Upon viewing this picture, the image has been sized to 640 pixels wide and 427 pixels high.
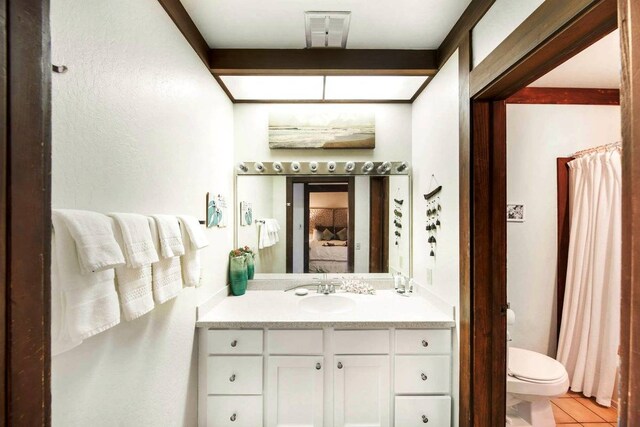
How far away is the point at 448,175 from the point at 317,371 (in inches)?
53.0

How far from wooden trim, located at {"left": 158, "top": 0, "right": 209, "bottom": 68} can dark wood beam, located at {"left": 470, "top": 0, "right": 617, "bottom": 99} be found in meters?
1.44

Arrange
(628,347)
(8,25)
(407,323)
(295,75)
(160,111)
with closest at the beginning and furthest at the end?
(8,25), (628,347), (160,111), (407,323), (295,75)

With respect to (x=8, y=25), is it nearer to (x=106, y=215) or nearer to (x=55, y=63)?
(x=55, y=63)

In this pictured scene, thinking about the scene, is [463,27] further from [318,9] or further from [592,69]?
[592,69]

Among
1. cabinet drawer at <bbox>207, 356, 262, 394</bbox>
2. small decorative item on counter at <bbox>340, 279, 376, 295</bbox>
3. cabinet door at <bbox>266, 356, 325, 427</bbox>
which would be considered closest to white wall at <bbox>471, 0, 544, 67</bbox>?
small decorative item on counter at <bbox>340, 279, 376, 295</bbox>

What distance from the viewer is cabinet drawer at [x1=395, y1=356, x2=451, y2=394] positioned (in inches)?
62.6

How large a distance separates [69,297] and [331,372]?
1.32m

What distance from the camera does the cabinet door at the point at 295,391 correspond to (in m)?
1.58

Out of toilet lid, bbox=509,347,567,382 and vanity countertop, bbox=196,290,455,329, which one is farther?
toilet lid, bbox=509,347,567,382

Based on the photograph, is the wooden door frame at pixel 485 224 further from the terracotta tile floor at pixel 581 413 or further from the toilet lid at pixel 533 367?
the terracotta tile floor at pixel 581 413

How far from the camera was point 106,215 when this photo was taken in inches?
35.0

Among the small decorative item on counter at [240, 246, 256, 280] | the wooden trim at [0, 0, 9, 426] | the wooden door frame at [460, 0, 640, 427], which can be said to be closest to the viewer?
the wooden trim at [0, 0, 9, 426]

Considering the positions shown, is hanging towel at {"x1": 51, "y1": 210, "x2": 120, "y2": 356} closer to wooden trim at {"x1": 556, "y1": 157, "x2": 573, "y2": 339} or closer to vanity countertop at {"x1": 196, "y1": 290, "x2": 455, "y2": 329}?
vanity countertop at {"x1": 196, "y1": 290, "x2": 455, "y2": 329}

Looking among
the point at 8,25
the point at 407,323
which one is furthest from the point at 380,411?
the point at 8,25
